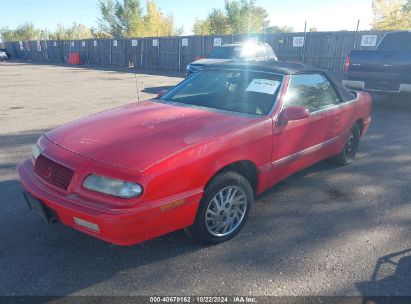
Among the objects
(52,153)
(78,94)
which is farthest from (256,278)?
(78,94)

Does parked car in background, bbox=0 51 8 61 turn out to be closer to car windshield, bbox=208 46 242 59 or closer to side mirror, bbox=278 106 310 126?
car windshield, bbox=208 46 242 59

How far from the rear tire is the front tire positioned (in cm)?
234

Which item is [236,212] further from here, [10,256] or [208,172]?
[10,256]

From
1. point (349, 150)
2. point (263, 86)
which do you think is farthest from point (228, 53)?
point (263, 86)

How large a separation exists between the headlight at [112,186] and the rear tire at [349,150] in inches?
138

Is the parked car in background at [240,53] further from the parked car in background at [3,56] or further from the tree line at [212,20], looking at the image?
the parked car in background at [3,56]

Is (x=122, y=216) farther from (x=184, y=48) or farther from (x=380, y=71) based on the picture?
(x=184, y=48)

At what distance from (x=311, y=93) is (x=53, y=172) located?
2992 mm

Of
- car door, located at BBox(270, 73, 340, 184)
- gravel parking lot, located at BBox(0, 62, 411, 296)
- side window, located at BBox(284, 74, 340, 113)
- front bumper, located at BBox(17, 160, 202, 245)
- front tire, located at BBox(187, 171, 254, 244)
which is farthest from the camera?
side window, located at BBox(284, 74, 340, 113)

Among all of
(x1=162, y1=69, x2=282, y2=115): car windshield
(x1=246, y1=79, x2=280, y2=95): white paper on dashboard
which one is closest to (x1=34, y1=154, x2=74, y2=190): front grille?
(x1=162, y1=69, x2=282, y2=115): car windshield

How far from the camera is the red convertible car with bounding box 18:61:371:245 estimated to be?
2408mm

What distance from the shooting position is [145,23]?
45.3m

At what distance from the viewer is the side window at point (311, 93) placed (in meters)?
3.69

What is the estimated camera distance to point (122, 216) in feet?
7.55
